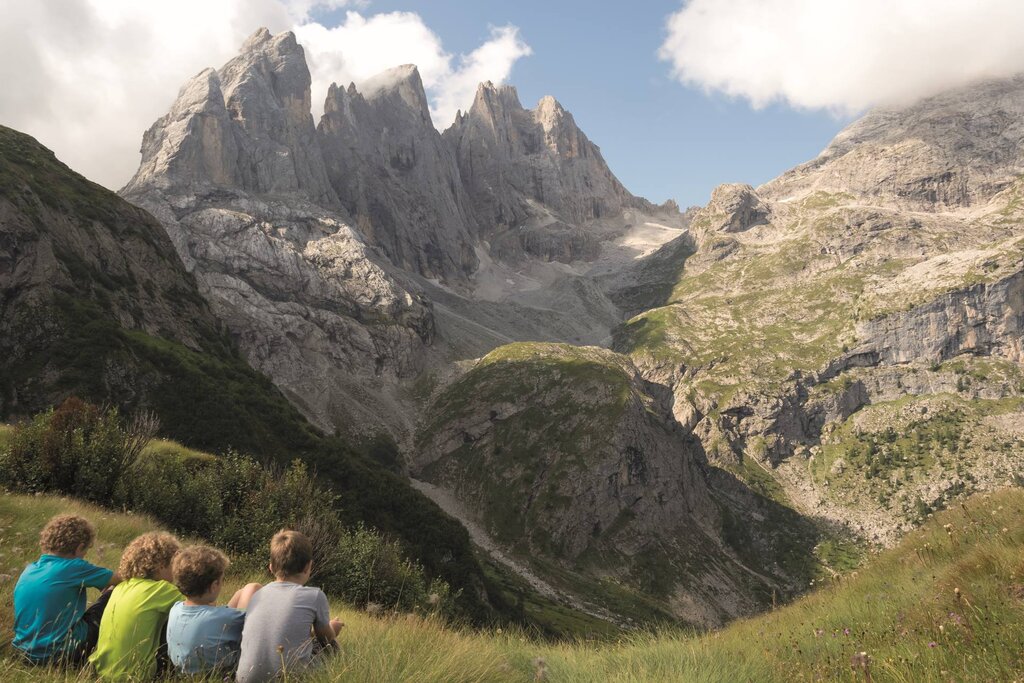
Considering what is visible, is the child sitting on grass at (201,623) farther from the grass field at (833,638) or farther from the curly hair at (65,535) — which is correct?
the curly hair at (65,535)

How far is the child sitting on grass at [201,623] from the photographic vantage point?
7770 mm

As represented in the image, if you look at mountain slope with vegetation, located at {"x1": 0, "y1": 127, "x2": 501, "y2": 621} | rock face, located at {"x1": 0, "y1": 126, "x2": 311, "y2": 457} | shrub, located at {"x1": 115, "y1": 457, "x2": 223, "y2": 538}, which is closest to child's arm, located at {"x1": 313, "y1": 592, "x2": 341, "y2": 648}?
shrub, located at {"x1": 115, "y1": 457, "x2": 223, "y2": 538}

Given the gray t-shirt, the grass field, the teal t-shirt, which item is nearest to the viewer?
the grass field

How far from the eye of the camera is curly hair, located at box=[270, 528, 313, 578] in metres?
8.29

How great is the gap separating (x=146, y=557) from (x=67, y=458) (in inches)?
644

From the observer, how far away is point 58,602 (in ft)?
27.7

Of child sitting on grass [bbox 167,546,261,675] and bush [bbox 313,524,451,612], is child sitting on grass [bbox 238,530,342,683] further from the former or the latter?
bush [bbox 313,524,451,612]

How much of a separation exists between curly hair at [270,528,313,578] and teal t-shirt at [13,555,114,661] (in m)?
2.83

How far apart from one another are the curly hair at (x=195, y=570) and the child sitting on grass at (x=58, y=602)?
5.49 ft

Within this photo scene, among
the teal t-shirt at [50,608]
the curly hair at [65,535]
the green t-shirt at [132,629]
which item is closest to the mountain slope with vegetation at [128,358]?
the curly hair at [65,535]

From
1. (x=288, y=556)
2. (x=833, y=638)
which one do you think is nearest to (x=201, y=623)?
(x=288, y=556)

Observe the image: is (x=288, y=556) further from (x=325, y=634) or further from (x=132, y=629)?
(x=132, y=629)

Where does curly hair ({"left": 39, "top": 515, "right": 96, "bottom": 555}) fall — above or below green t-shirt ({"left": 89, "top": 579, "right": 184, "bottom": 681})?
above

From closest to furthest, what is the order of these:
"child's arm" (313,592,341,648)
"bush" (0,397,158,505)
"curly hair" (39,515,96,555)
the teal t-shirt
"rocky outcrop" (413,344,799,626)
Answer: "child's arm" (313,592,341,648) < the teal t-shirt < "curly hair" (39,515,96,555) < "bush" (0,397,158,505) < "rocky outcrop" (413,344,799,626)
